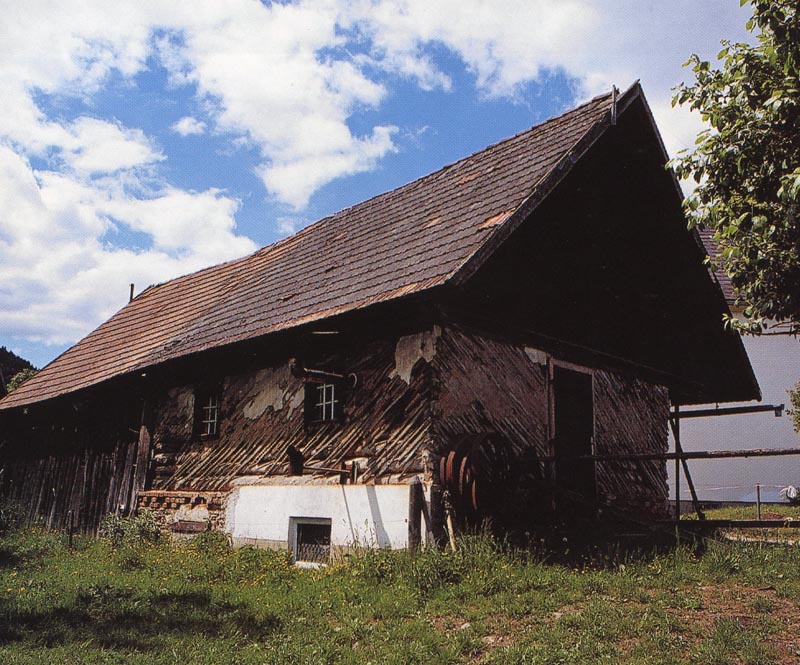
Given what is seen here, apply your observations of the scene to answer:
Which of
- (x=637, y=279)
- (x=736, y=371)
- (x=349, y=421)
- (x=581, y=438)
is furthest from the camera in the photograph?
(x=736, y=371)

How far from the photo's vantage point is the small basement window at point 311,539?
30.9ft

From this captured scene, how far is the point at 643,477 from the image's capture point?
1236 cm

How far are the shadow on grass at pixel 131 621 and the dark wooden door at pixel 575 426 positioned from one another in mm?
5505

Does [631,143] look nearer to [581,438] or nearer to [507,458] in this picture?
[581,438]

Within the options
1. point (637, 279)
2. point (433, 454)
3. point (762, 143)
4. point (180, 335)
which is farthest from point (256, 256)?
point (762, 143)

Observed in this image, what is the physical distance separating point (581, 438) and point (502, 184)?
3.96 m

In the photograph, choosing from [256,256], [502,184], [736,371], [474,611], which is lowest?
[474,611]

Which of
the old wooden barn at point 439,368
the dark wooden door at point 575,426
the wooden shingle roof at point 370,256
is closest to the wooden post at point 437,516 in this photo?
the old wooden barn at point 439,368

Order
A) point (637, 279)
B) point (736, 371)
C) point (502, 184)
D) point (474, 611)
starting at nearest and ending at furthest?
point (474, 611)
point (502, 184)
point (637, 279)
point (736, 371)

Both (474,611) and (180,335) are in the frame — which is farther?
(180,335)

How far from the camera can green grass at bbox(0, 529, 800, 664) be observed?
5.33m

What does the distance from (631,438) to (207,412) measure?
6830 mm

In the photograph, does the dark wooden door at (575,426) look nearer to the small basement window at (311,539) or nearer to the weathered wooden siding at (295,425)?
the weathered wooden siding at (295,425)

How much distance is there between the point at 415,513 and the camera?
8383 mm
